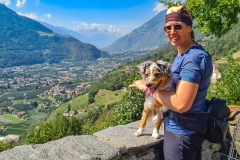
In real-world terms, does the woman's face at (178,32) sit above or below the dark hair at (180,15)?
below

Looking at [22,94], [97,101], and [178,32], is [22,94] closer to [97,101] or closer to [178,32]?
[97,101]

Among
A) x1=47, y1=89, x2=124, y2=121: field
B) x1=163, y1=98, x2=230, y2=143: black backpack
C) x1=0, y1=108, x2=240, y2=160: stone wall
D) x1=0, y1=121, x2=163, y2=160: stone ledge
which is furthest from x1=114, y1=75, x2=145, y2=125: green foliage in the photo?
x1=47, y1=89, x2=124, y2=121: field

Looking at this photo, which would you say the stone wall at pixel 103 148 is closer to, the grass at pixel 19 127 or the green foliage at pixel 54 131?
the green foliage at pixel 54 131

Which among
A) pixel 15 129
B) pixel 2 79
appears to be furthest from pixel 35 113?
pixel 2 79

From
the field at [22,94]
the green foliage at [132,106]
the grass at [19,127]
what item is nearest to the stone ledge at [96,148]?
the green foliage at [132,106]

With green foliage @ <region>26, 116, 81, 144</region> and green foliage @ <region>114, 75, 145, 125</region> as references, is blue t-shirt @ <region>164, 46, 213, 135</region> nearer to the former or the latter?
green foliage @ <region>114, 75, 145, 125</region>

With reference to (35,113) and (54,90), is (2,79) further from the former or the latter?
(35,113)
